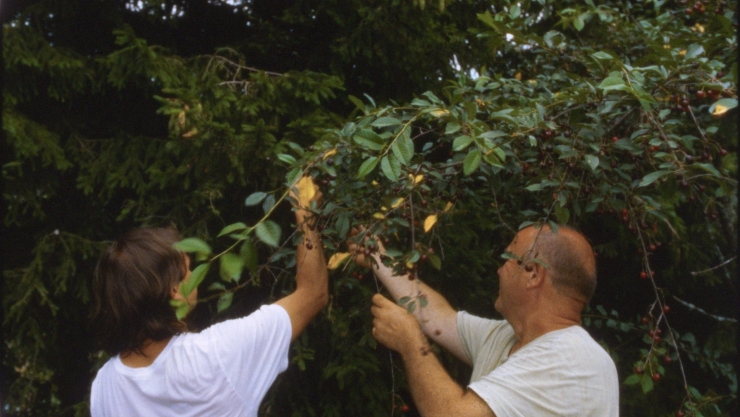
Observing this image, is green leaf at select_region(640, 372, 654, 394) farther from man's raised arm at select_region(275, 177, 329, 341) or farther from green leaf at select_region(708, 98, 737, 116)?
man's raised arm at select_region(275, 177, 329, 341)

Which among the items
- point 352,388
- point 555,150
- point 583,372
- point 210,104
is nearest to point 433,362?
point 583,372

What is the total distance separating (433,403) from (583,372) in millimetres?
381

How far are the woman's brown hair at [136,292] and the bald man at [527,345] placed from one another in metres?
0.58

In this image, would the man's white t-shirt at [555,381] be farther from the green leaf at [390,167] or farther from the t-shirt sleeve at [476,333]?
the green leaf at [390,167]

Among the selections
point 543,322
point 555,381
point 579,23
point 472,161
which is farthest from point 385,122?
point 579,23

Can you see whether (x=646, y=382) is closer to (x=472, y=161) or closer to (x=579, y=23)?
(x=472, y=161)

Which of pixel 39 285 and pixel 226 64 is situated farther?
pixel 226 64

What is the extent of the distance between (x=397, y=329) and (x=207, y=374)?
0.54 m

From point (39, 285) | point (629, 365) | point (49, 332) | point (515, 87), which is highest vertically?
point (515, 87)

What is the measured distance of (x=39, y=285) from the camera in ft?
10.4

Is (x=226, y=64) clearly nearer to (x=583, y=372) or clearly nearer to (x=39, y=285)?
(x=39, y=285)

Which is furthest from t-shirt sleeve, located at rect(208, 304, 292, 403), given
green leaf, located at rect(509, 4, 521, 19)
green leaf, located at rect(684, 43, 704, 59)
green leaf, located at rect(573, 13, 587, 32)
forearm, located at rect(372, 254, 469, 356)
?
green leaf, located at rect(573, 13, 587, 32)

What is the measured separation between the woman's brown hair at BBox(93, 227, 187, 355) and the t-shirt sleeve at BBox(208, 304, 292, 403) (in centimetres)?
16

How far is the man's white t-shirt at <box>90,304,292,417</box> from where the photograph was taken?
1749 mm
